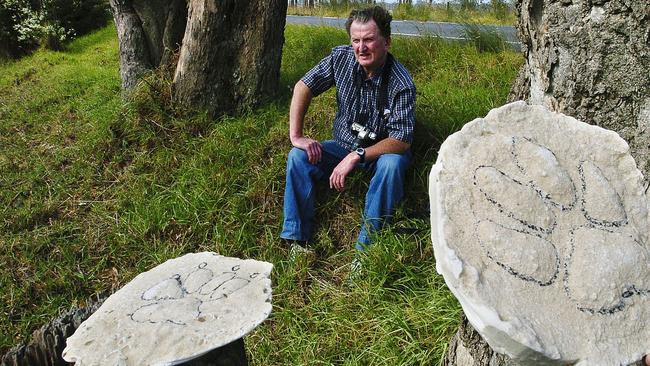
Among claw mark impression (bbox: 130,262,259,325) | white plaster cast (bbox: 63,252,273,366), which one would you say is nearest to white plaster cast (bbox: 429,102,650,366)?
white plaster cast (bbox: 63,252,273,366)

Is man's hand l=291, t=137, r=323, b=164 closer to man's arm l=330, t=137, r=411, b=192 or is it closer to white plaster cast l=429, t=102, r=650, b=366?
man's arm l=330, t=137, r=411, b=192

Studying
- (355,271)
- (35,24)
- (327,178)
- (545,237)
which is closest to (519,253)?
(545,237)

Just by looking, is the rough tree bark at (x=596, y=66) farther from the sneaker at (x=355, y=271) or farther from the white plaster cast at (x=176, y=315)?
the sneaker at (x=355, y=271)

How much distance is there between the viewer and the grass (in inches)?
109

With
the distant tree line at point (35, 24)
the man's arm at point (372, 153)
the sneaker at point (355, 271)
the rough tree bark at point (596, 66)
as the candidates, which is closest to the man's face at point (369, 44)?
the man's arm at point (372, 153)

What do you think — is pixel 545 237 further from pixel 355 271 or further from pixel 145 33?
pixel 145 33

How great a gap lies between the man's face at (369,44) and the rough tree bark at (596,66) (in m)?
1.24

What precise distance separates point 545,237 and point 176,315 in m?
1.11

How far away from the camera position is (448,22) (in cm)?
887

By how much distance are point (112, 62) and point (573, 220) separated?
7600 mm

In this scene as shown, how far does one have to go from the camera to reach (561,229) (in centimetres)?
143

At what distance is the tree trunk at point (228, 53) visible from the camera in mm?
4324

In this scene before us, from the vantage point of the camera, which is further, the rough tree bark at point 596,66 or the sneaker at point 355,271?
the sneaker at point 355,271

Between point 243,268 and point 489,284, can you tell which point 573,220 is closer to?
point 489,284
